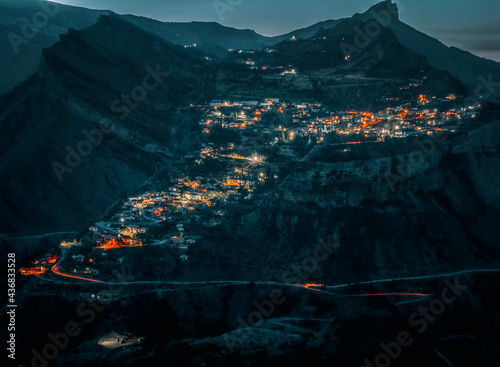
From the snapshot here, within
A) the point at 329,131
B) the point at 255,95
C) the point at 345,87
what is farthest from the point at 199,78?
the point at 329,131

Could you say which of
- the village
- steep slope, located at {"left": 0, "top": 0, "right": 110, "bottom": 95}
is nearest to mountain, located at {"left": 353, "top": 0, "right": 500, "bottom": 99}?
the village

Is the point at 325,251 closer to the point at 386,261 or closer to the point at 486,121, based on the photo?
the point at 386,261

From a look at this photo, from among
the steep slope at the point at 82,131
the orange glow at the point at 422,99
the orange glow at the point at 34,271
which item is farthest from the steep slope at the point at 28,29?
the orange glow at the point at 422,99

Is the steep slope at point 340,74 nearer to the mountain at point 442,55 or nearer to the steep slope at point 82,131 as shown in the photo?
the mountain at point 442,55

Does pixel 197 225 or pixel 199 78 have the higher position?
pixel 199 78

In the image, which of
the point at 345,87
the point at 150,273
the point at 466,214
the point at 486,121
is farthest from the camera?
the point at 345,87

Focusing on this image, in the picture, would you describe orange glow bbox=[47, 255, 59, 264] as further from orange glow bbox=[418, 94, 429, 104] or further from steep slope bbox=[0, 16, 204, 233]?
orange glow bbox=[418, 94, 429, 104]

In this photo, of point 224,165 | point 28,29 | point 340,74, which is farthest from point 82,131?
point 28,29

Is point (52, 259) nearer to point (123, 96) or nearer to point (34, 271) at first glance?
point (34, 271)
